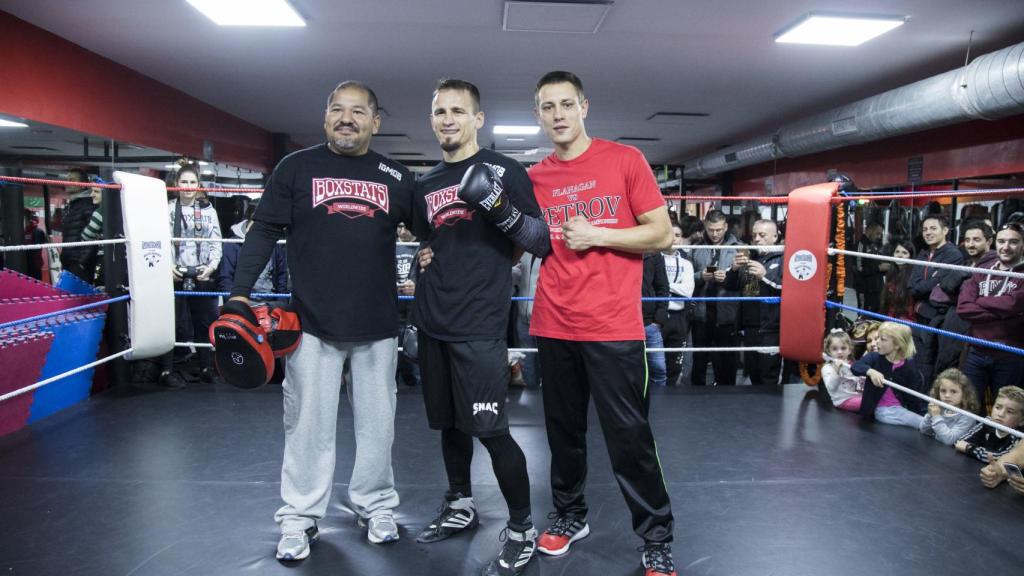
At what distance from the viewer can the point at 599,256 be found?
1.49m

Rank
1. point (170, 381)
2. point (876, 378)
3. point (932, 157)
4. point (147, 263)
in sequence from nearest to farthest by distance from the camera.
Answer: point (876, 378) → point (147, 263) → point (170, 381) → point (932, 157)

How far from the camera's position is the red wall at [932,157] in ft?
16.6

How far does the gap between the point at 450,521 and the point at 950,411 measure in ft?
6.43

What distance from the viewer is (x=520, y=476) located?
150 cm


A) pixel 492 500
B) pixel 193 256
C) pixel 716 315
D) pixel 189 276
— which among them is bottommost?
pixel 492 500

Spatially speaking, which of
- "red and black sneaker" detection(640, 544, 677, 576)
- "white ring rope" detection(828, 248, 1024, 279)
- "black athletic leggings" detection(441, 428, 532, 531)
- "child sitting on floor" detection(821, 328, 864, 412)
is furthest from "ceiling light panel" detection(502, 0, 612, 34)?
"red and black sneaker" detection(640, 544, 677, 576)

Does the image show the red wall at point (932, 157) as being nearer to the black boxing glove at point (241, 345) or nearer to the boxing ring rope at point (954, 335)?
the boxing ring rope at point (954, 335)

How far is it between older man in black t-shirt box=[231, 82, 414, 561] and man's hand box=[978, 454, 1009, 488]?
5.83 feet

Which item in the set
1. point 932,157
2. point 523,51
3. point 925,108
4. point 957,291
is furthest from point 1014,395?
point 932,157

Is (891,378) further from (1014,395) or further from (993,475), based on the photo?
(993,475)

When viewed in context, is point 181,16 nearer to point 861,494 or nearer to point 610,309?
point 610,309

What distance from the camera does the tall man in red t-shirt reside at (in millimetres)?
1456

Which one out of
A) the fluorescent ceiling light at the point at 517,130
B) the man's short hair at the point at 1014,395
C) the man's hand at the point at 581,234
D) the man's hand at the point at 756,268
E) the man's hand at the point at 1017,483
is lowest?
the man's hand at the point at 1017,483

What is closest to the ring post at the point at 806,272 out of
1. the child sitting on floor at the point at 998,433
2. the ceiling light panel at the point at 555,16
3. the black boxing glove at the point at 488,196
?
the child sitting on floor at the point at 998,433
